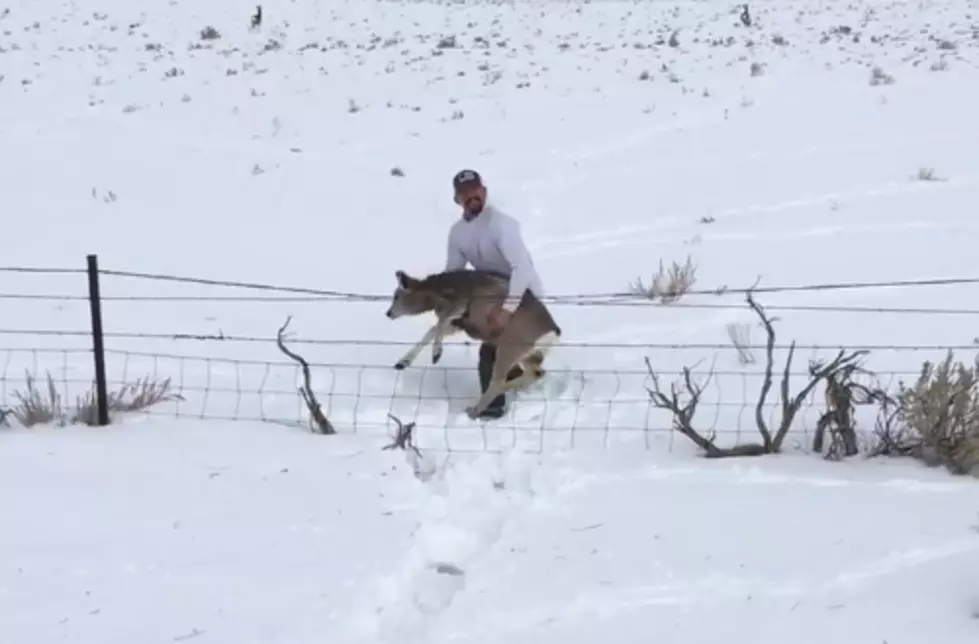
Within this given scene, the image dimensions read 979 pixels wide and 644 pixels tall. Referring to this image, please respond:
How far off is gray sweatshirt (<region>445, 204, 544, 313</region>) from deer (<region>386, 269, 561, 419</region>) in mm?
62

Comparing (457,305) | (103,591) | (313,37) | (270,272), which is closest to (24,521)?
(103,591)

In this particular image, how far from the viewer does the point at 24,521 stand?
14.3ft

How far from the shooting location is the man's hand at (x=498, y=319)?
581cm

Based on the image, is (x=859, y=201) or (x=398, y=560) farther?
(x=859, y=201)

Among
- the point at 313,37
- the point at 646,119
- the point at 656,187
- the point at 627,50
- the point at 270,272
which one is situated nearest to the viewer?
the point at 270,272

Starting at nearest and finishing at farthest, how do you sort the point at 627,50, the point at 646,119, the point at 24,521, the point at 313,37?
the point at 24,521 → the point at 646,119 → the point at 627,50 → the point at 313,37

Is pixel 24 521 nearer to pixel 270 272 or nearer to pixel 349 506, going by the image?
pixel 349 506

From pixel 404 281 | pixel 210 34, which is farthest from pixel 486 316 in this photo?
pixel 210 34

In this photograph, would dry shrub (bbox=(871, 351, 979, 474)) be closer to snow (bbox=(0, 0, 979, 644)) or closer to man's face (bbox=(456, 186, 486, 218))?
snow (bbox=(0, 0, 979, 644))

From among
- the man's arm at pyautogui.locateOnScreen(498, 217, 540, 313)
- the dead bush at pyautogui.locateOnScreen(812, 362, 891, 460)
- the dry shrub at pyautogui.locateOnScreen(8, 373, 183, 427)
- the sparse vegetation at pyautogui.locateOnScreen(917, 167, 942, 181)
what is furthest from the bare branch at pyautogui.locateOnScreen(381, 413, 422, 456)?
the sparse vegetation at pyautogui.locateOnScreen(917, 167, 942, 181)

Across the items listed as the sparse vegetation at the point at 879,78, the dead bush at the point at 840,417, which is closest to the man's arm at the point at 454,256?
the dead bush at the point at 840,417

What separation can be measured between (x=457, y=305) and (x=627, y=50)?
12.9 metres

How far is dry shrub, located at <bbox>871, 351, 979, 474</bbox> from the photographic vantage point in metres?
4.80

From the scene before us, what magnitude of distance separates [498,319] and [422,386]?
679mm
